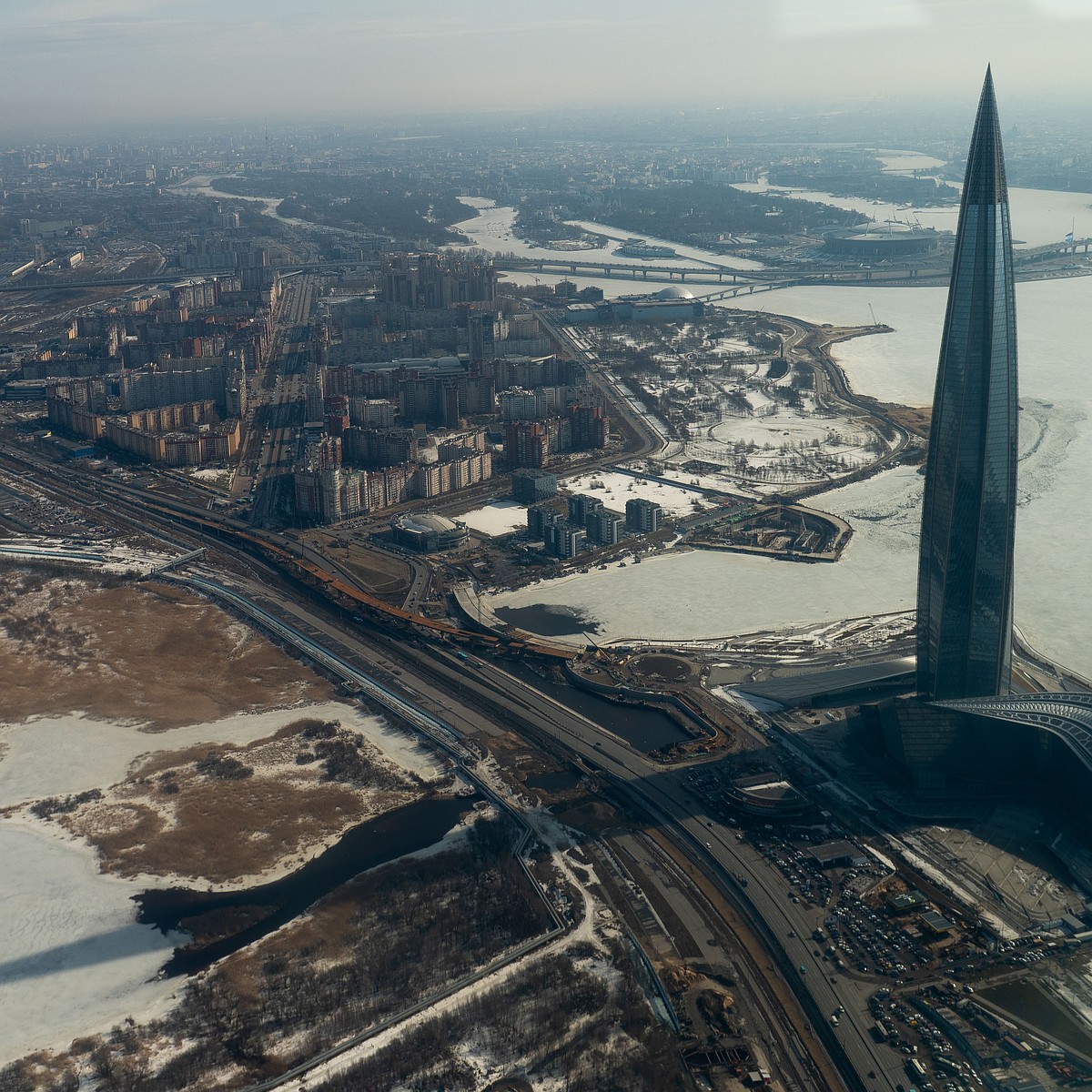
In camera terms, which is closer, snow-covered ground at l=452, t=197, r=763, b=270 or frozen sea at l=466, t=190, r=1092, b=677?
frozen sea at l=466, t=190, r=1092, b=677

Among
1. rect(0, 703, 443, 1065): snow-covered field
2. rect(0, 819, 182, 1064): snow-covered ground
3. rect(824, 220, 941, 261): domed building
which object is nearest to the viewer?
rect(0, 819, 182, 1064): snow-covered ground

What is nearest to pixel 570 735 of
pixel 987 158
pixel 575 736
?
pixel 575 736

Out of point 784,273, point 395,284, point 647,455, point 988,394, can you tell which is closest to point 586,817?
point 988,394

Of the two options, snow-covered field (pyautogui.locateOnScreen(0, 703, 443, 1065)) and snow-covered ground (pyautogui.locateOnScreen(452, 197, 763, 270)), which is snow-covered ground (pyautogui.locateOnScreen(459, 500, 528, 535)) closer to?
snow-covered field (pyautogui.locateOnScreen(0, 703, 443, 1065))

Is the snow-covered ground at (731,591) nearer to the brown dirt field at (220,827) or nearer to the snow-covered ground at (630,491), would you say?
the snow-covered ground at (630,491)

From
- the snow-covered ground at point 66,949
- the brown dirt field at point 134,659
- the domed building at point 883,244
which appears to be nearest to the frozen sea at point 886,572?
the brown dirt field at point 134,659

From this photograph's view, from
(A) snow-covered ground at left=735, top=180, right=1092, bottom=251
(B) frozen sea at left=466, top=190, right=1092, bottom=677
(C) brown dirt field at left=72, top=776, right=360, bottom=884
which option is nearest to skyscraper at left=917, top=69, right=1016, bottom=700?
(B) frozen sea at left=466, top=190, right=1092, bottom=677
